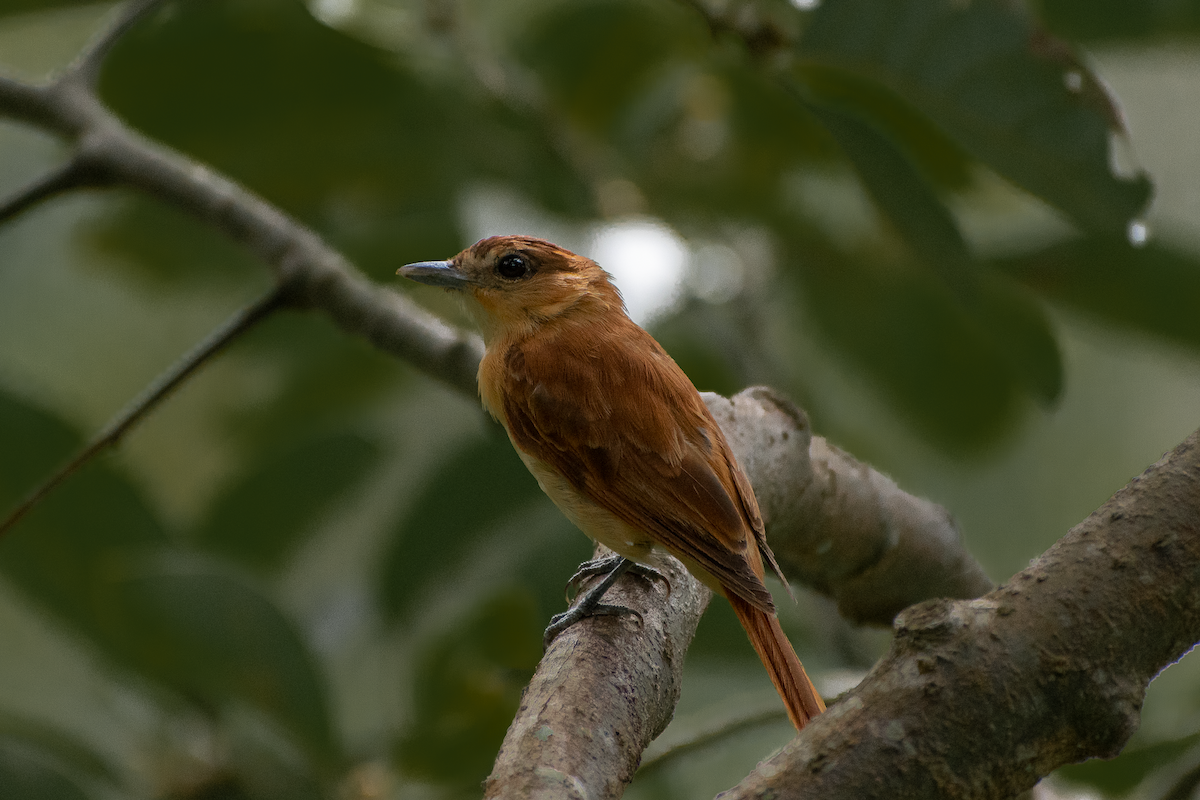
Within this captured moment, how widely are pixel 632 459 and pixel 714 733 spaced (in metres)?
0.55

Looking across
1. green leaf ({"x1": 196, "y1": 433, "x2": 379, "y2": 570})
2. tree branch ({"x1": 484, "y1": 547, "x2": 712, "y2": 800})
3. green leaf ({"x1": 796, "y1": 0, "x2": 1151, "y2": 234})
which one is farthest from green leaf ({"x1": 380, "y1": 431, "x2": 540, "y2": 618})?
green leaf ({"x1": 796, "y1": 0, "x2": 1151, "y2": 234})

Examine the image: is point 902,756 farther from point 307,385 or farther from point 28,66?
point 28,66

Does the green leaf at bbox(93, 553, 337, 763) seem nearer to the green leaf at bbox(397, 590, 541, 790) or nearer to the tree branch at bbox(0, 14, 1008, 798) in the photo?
the green leaf at bbox(397, 590, 541, 790)

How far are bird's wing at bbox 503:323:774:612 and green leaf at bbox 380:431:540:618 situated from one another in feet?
1.94

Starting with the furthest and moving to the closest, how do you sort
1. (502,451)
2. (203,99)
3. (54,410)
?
(203,99) < (502,451) < (54,410)

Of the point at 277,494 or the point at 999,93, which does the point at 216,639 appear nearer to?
the point at 277,494

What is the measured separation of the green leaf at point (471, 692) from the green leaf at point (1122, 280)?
158 centimetres

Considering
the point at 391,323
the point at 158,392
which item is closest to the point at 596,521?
the point at 391,323

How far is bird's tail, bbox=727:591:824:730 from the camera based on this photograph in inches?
67.9

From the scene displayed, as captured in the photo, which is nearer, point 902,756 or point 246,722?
point 902,756

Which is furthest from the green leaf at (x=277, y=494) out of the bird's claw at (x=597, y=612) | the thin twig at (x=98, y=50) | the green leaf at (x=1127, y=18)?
the green leaf at (x=1127, y=18)

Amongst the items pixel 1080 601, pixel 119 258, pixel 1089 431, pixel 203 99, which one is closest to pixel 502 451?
pixel 203 99

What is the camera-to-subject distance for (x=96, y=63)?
2469 millimetres

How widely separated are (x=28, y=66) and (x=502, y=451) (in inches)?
137
